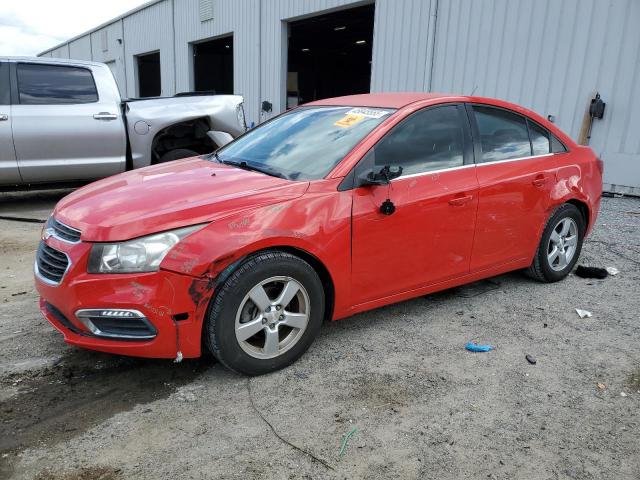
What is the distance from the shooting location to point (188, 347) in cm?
270

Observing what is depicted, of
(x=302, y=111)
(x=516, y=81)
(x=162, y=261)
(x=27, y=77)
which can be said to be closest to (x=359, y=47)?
(x=516, y=81)

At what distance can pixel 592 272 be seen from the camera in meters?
4.73

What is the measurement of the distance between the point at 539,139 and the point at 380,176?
75.8 inches

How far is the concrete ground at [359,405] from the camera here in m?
2.25

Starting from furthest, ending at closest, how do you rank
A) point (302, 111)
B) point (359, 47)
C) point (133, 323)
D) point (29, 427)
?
point (359, 47) → point (302, 111) → point (133, 323) → point (29, 427)

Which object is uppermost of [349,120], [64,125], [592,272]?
[349,120]

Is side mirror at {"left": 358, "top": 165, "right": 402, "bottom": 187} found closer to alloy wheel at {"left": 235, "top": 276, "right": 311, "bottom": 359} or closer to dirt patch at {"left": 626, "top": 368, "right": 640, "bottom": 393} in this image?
alloy wheel at {"left": 235, "top": 276, "right": 311, "bottom": 359}

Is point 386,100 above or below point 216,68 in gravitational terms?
below

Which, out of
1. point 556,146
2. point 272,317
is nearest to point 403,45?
point 556,146

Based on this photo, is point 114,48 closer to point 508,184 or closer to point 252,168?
point 252,168

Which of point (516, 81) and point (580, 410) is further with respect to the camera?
point (516, 81)

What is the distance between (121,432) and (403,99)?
2.80 m

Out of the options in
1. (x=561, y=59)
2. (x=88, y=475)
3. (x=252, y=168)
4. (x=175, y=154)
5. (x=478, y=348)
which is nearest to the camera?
(x=88, y=475)

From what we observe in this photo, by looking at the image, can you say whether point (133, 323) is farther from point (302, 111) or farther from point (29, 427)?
point (302, 111)
